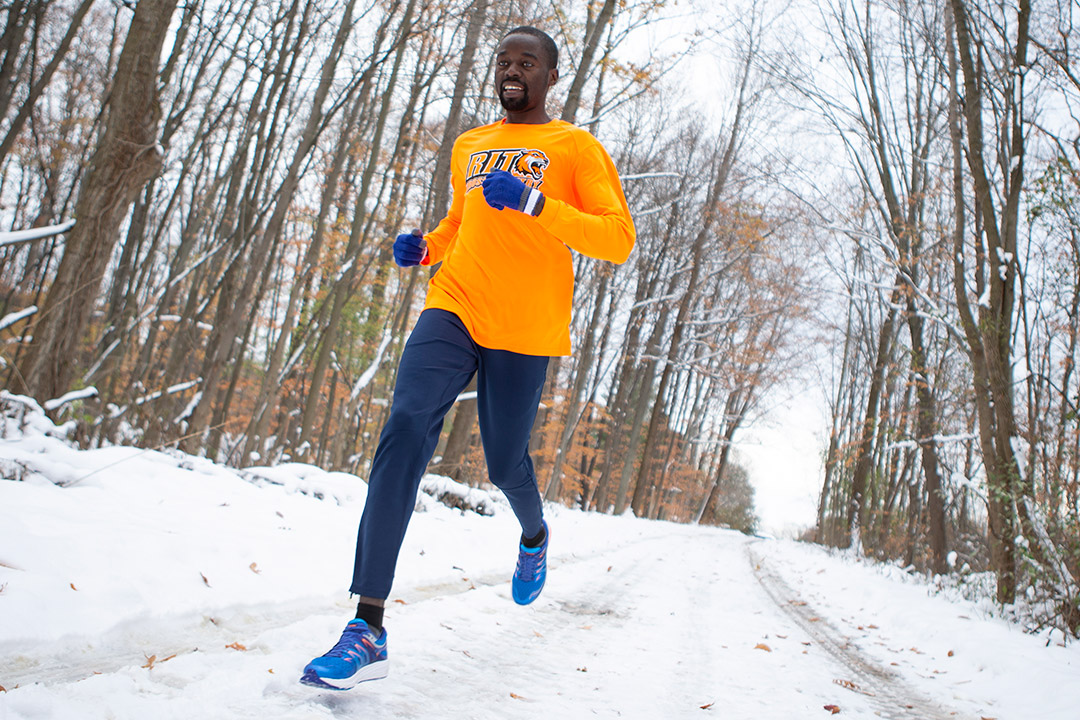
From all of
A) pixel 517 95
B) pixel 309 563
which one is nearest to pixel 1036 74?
pixel 517 95

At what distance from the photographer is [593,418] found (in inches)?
1130

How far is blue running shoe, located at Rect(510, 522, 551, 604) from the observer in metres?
2.95

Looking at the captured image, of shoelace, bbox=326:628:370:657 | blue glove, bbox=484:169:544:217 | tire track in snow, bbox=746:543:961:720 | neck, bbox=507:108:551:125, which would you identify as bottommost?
tire track in snow, bbox=746:543:961:720

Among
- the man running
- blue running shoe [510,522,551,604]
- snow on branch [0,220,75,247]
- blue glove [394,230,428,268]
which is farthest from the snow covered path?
snow on branch [0,220,75,247]

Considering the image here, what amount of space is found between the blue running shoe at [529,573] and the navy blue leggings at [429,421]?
471mm

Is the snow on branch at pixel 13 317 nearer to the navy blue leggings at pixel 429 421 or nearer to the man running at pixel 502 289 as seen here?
the man running at pixel 502 289

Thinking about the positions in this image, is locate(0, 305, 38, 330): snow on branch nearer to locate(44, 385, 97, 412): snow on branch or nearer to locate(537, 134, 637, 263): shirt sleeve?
locate(44, 385, 97, 412): snow on branch

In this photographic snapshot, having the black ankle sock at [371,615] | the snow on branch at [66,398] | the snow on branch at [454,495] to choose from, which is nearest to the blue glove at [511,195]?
the black ankle sock at [371,615]

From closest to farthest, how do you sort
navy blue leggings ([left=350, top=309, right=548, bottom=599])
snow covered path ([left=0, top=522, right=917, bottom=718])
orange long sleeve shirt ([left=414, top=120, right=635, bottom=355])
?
snow covered path ([left=0, top=522, right=917, bottom=718]) → navy blue leggings ([left=350, top=309, right=548, bottom=599]) → orange long sleeve shirt ([left=414, top=120, right=635, bottom=355])

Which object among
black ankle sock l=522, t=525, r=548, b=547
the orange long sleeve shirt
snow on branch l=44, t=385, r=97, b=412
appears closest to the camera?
the orange long sleeve shirt

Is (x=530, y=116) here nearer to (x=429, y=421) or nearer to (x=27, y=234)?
(x=429, y=421)

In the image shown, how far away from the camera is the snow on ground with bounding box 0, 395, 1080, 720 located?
165cm

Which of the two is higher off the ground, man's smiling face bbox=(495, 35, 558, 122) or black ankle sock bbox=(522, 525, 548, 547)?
man's smiling face bbox=(495, 35, 558, 122)

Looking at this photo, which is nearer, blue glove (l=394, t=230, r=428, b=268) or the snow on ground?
the snow on ground
